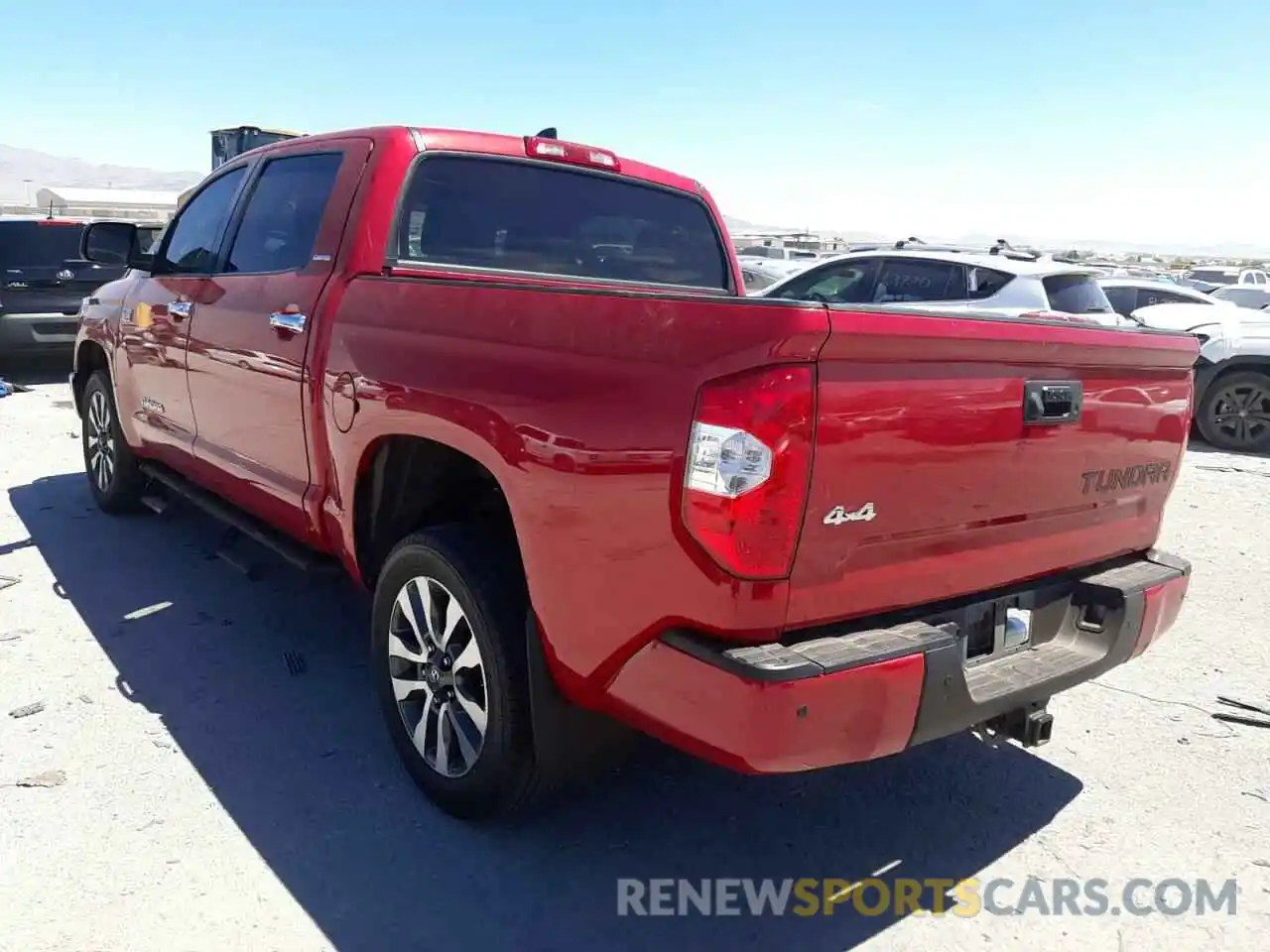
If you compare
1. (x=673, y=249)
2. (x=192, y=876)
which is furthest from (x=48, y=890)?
(x=673, y=249)

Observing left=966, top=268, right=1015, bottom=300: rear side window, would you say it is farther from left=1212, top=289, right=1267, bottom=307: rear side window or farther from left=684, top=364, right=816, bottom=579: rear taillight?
left=1212, top=289, right=1267, bottom=307: rear side window

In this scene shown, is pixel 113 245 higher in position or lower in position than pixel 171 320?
higher

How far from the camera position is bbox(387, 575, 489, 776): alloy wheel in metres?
2.74

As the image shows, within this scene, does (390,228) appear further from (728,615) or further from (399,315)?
(728,615)

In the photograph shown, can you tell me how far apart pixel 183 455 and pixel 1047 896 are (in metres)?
4.02

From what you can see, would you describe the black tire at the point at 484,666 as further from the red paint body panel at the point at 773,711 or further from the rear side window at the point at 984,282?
the rear side window at the point at 984,282

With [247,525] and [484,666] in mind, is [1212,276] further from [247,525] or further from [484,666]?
[484,666]

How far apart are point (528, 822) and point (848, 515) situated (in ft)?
4.72

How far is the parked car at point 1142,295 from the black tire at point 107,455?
10717mm

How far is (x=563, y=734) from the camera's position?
2477 mm

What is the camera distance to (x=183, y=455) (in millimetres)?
4645

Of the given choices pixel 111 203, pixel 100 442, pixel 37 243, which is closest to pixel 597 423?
pixel 100 442

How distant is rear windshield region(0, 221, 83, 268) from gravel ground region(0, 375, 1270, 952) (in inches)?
297

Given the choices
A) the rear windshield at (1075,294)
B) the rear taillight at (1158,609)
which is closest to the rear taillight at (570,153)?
the rear taillight at (1158,609)
